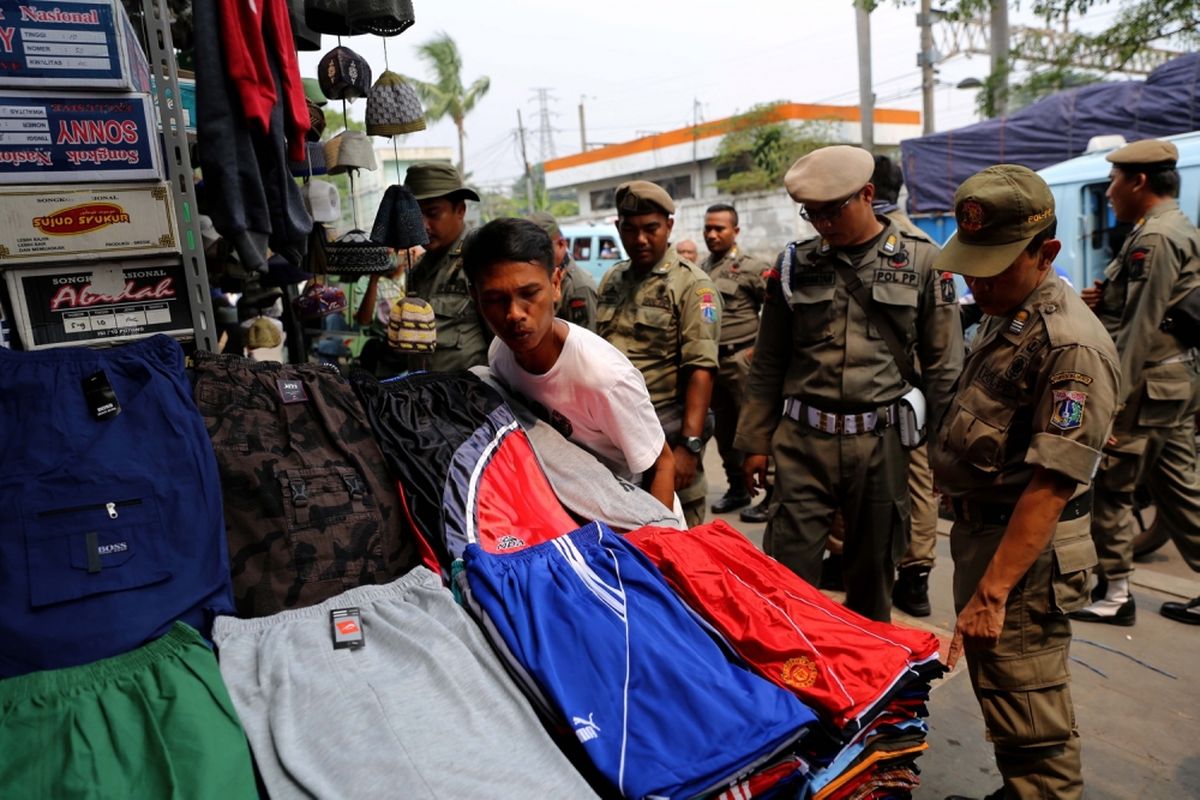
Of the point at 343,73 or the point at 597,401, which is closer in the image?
the point at 597,401

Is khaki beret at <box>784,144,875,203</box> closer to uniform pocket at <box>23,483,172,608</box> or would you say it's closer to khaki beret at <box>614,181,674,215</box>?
khaki beret at <box>614,181,674,215</box>

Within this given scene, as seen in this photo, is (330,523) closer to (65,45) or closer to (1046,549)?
(65,45)

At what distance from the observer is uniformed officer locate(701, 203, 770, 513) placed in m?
5.40

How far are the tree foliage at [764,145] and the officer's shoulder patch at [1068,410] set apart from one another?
63.5 feet

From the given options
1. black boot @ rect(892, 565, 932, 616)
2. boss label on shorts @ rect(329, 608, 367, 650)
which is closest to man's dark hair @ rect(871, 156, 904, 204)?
black boot @ rect(892, 565, 932, 616)

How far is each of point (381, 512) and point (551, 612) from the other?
46cm

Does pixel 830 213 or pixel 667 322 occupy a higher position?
pixel 830 213

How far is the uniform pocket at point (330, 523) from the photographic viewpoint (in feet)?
5.07

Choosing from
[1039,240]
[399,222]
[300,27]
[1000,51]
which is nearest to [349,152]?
[399,222]

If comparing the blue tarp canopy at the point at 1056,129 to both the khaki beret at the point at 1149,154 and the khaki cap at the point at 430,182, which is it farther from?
the khaki cap at the point at 430,182

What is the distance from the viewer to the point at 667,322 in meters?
3.61

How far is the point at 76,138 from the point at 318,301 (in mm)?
1871

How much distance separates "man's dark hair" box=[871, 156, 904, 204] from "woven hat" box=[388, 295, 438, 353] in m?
2.27

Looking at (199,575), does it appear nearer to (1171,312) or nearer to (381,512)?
(381,512)
